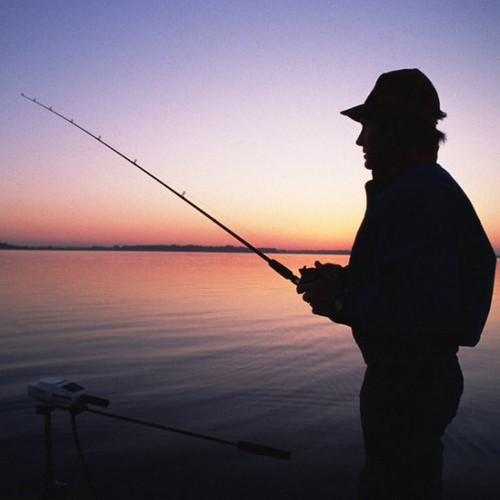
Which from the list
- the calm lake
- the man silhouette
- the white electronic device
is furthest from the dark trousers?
the calm lake

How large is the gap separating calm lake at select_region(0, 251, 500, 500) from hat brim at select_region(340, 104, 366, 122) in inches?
149

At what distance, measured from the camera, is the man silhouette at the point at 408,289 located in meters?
1.73

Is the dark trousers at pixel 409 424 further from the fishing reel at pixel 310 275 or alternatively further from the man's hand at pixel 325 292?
the fishing reel at pixel 310 275

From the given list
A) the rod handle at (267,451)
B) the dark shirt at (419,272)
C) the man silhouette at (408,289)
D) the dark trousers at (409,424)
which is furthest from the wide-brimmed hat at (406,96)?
the rod handle at (267,451)

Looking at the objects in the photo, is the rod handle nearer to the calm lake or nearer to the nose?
the nose

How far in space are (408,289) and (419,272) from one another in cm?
7

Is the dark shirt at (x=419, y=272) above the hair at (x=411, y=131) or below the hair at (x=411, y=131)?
below

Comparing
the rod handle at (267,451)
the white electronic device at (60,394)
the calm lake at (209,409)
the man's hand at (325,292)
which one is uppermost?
the man's hand at (325,292)

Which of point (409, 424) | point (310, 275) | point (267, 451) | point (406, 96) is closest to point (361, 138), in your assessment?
point (406, 96)

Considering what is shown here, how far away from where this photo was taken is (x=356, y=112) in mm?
2406

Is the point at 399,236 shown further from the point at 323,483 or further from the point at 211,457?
the point at 211,457

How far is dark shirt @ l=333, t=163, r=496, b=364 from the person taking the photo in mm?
1706

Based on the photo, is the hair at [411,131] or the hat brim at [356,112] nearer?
the hair at [411,131]

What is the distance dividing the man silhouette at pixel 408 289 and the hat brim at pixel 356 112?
0.07 m
